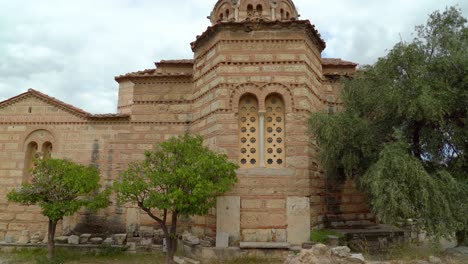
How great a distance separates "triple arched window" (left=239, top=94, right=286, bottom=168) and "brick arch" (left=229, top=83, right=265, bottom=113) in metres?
0.20

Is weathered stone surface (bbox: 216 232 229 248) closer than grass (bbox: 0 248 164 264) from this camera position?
Yes

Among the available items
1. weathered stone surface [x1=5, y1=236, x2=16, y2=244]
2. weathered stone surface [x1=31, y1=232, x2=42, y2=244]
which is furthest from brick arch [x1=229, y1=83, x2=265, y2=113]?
weathered stone surface [x1=5, y1=236, x2=16, y2=244]

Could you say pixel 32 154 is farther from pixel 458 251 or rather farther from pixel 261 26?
pixel 458 251

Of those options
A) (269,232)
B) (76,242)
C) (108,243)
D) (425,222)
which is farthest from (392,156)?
(76,242)

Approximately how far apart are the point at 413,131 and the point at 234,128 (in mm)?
4691

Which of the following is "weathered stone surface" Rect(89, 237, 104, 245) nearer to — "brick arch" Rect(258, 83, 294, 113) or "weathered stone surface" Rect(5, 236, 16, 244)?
"weathered stone surface" Rect(5, 236, 16, 244)

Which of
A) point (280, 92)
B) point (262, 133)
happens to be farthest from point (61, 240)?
point (280, 92)

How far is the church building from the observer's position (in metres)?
9.57

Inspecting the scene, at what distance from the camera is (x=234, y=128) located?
9.99 m

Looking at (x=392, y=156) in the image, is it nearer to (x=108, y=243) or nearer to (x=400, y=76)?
(x=400, y=76)

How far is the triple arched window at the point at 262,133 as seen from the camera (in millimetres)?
9930

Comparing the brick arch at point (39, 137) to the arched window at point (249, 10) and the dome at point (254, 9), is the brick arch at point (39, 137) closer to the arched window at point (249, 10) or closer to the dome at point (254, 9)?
the dome at point (254, 9)

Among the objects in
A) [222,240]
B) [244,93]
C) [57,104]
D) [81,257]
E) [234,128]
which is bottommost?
[81,257]

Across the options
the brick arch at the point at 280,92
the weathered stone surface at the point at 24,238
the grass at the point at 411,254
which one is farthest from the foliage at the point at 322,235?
the weathered stone surface at the point at 24,238
